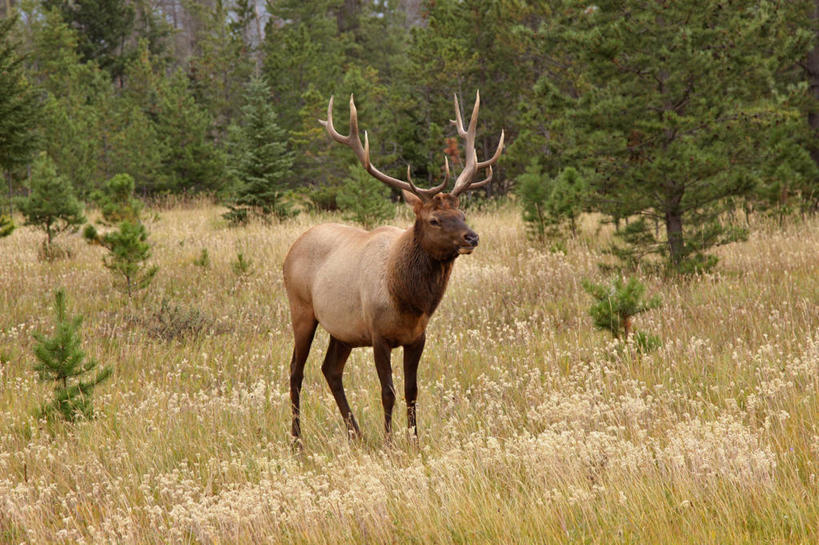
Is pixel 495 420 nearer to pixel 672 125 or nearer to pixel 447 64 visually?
pixel 672 125

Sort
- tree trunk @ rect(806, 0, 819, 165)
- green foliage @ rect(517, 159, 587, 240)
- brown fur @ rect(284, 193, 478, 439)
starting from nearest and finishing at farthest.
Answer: brown fur @ rect(284, 193, 478, 439) → green foliage @ rect(517, 159, 587, 240) → tree trunk @ rect(806, 0, 819, 165)

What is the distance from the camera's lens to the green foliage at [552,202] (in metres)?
11.8

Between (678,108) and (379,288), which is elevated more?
(678,108)

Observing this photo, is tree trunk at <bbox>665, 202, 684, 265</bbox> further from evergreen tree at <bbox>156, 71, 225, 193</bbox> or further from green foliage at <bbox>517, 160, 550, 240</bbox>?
evergreen tree at <bbox>156, 71, 225, 193</bbox>

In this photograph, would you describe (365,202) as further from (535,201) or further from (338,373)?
(338,373)

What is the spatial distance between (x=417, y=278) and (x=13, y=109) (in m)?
11.1

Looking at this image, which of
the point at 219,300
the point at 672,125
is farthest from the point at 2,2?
the point at 672,125

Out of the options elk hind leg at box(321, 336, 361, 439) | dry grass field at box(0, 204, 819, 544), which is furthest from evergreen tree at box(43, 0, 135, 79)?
elk hind leg at box(321, 336, 361, 439)

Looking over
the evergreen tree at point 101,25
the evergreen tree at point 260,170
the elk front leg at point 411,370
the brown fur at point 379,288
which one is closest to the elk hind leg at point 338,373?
the brown fur at point 379,288

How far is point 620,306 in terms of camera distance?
6.08m

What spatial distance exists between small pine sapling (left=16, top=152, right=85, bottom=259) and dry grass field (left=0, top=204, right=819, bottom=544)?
309 cm

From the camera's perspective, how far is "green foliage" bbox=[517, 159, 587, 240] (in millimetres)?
11820

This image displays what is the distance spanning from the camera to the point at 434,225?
4555mm

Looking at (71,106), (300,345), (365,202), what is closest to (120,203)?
(365,202)
